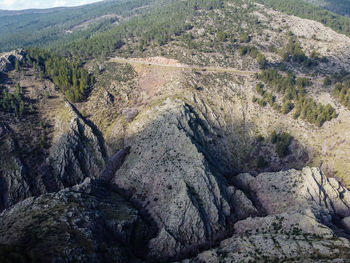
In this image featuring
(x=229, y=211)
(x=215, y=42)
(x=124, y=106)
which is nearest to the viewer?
(x=229, y=211)

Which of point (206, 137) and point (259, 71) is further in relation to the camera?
point (259, 71)

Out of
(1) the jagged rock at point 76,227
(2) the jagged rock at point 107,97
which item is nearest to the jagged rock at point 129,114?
(2) the jagged rock at point 107,97

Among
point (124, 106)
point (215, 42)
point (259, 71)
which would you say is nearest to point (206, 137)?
point (124, 106)

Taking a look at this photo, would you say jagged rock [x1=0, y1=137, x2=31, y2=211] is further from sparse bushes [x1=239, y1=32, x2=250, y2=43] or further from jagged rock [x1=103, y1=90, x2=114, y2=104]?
sparse bushes [x1=239, y1=32, x2=250, y2=43]

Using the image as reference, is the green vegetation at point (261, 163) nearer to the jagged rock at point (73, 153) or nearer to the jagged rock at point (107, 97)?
the jagged rock at point (73, 153)

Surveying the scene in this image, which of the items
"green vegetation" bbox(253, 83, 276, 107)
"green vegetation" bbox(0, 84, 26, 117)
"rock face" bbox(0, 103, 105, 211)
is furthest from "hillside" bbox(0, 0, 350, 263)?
"green vegetation" bbox(253, 83, 276, 107)

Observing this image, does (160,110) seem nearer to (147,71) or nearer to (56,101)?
(147,71)
